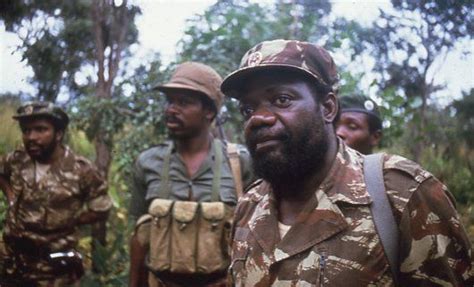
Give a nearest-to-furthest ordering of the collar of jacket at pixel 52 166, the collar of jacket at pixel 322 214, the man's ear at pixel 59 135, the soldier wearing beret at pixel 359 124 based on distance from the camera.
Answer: the collar of jacket at pixel 322 214 → the soldier wearing beret at pixel 359 124 → the collar of jacket at pixel 52 166 → the man's ear at pixel 59 135

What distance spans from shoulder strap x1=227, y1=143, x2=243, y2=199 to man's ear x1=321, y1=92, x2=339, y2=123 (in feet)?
4.87

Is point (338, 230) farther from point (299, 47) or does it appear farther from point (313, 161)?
point (299, 47)

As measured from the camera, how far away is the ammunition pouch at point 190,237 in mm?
3178

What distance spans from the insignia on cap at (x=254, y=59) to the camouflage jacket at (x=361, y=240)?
1.59 ft

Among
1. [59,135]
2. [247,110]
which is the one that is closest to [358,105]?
[247,110]

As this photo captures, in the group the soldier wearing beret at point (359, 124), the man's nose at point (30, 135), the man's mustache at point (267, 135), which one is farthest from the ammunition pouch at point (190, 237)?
the man's nose at point (30, 135)

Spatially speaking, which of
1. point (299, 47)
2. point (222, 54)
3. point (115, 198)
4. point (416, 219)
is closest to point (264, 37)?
point (222, 54)

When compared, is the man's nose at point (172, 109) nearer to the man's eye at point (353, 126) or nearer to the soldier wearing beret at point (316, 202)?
the man's eye at point (353, 126)

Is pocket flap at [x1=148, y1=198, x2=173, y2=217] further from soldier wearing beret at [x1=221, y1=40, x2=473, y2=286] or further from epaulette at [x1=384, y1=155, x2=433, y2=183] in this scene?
epaulette at [x1=384, y1=155, x2=433, y2=183]

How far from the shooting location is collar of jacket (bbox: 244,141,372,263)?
5.62 feet

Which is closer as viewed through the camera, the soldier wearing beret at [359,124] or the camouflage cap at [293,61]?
the camouflage cap at [293,61]

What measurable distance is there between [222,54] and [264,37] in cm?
55

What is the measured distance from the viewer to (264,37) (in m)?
6.16

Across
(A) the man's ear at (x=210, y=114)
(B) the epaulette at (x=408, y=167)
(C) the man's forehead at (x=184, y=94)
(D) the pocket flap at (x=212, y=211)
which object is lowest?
(D) the pocket flap at (x=212, y=211)
